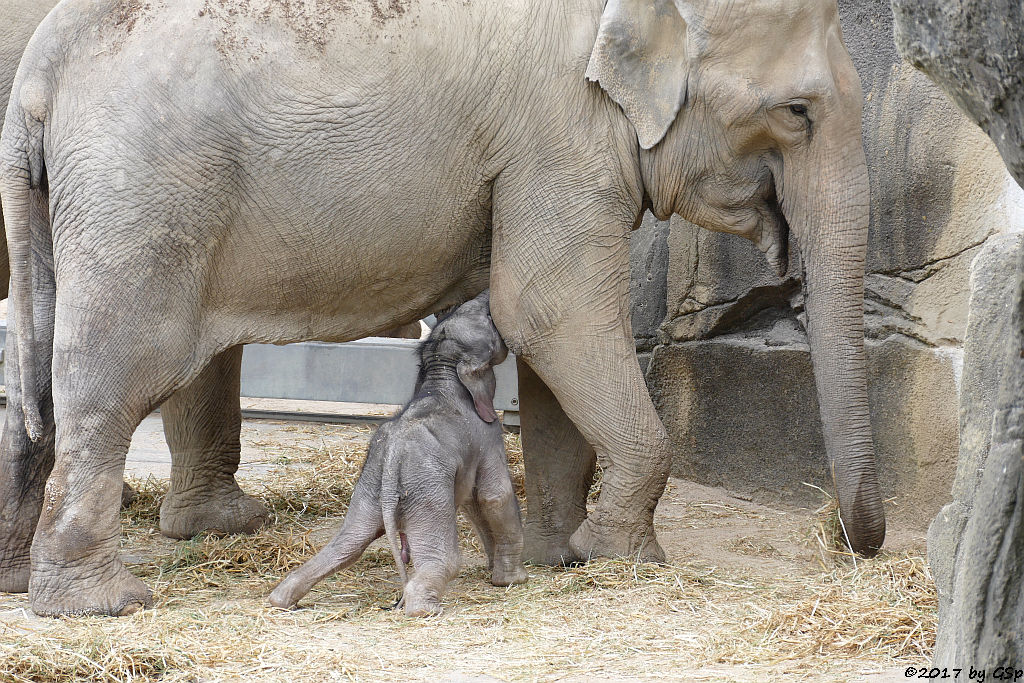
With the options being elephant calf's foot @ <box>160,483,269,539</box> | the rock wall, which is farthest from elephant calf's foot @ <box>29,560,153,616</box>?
the rock wall

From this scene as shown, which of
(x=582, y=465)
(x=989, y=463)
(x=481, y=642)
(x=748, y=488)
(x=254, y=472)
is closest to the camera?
(x=989, y=463)

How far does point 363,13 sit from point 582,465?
190 cm

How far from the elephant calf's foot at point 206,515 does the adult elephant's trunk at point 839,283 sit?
8.14 feet

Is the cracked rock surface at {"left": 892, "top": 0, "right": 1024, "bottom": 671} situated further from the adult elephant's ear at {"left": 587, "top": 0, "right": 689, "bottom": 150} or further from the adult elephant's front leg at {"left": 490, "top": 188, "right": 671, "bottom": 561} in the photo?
the adult elephant's ear at {"left": 587, "top": 0, "right": 689, "bottom": 150}

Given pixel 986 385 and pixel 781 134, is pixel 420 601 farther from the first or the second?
pixel 986 385

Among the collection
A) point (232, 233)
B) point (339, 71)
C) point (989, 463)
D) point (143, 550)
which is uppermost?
point (339, 71)

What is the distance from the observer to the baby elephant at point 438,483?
13.1 ft

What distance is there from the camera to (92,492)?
394cm

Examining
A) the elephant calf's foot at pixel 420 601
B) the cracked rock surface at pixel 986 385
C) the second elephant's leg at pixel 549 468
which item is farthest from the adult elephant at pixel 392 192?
the cracked rock surface at pixel 986 385

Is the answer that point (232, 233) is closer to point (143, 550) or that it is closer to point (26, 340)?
point (26, 340)

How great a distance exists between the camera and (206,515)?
528 cm

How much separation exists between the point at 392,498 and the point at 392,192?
101 centimetres

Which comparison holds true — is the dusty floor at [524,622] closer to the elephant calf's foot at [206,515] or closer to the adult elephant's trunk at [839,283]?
the elephant calf's foot at [206,515]

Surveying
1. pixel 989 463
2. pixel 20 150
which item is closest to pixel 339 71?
pixel 20 150
